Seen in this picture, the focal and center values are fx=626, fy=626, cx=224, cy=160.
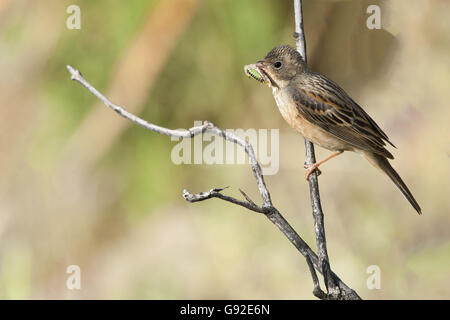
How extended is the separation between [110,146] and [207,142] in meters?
0.67

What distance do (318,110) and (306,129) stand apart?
0.56ft

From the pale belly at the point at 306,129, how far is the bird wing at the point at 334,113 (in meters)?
0.03

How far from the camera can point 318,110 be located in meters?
3.66

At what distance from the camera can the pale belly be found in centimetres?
356

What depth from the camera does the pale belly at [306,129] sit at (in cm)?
356

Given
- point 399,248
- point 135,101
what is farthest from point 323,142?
point 135,101

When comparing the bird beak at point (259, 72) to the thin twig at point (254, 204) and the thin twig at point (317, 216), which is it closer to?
Result: the thin twig at point (317, 216)

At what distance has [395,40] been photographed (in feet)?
15.1

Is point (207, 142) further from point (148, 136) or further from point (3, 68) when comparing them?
point (3, 68)

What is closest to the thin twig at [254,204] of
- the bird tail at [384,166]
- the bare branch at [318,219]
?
the bare branch at [318,219]

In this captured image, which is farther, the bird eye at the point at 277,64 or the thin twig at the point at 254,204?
the bird eye at the point at 277,64

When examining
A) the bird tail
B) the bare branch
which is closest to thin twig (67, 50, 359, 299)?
the bare branch

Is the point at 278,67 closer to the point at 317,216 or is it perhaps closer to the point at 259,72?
the point at 259,72

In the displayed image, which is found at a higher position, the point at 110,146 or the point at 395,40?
the point at 395,40
